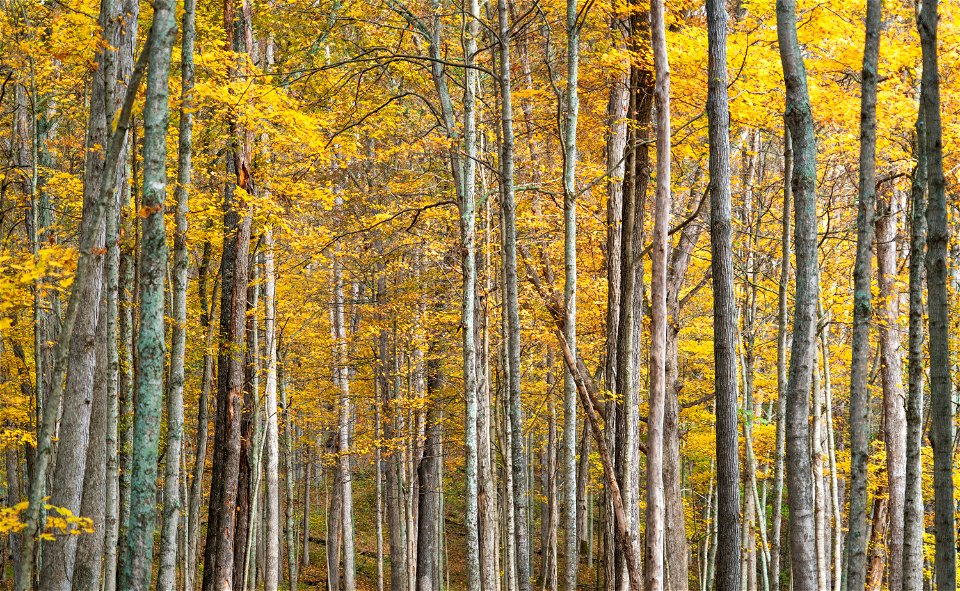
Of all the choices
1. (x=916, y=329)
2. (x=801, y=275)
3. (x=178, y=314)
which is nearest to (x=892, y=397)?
(x=916, y=329)

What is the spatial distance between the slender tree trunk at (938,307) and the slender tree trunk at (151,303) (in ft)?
16.1

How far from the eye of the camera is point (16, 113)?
14.0 metres

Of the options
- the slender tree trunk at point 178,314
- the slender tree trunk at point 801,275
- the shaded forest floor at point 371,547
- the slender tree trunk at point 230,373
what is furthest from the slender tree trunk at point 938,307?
the shaded forest floor at point 371,547

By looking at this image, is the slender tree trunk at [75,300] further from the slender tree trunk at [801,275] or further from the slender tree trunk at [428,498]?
the slender tree trunk at [428,498]

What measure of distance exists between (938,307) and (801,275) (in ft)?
6.89

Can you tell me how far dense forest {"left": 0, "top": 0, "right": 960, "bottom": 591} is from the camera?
21.8 ft

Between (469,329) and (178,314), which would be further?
(469,329)

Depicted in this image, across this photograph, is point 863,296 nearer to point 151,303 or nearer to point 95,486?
point 151,303

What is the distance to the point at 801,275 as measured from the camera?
262 inches

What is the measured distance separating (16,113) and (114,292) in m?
7.46

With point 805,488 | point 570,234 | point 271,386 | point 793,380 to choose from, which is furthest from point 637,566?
point 271,386

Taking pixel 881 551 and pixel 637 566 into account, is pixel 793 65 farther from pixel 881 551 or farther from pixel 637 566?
pixel 881 551

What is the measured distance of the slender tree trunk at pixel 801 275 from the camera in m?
6.60

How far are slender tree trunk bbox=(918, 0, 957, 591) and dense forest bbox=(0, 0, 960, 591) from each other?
0.07 feet
